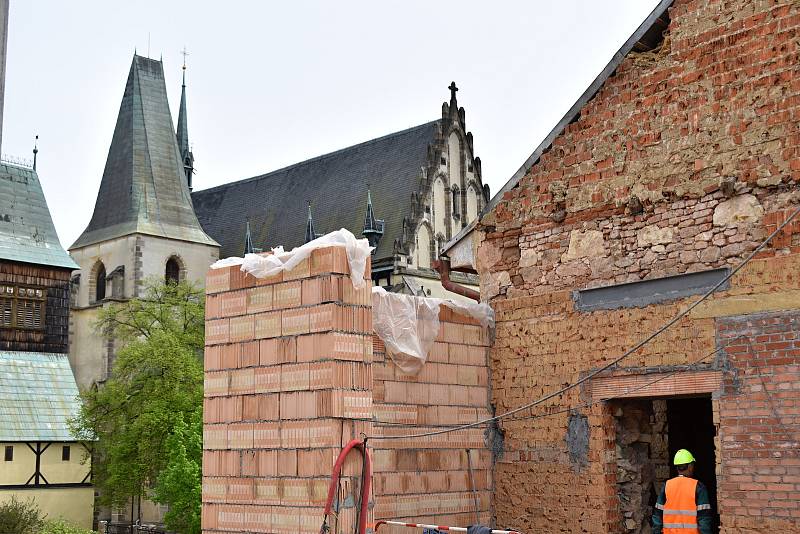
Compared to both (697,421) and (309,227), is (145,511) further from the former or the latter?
(697,421)

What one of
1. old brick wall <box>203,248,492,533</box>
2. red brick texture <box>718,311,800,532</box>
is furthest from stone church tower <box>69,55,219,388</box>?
red brick texture <box>718,311,800,532</box>

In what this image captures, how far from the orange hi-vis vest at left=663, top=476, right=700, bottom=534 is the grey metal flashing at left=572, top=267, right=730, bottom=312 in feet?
6.08

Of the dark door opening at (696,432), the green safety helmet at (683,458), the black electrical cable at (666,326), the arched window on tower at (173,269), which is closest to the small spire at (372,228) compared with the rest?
the arched window on tower at (173,269)

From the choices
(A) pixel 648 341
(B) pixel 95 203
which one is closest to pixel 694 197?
(A) pixel 648 341

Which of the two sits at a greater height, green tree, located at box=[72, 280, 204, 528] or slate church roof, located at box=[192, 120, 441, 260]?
slate church roof, located at box=[192, 120, 441, 260]

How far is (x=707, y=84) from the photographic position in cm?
979

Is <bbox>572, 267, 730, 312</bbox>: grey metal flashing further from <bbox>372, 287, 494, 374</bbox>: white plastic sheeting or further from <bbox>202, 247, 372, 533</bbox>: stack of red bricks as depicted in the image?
<bbox>202, 247, 372, 533</bbox>: stack of red bricks

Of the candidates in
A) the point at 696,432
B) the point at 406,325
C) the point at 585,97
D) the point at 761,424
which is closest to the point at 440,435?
the point at 406,325

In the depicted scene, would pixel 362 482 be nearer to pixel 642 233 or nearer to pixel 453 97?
pixel 642 233

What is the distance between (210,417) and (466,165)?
3232 centimetres

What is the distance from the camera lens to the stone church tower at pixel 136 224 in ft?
146

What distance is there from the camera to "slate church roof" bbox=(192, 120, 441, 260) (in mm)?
42250

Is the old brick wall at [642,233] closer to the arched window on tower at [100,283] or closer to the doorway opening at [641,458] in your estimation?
the doorway opening at [641,458]

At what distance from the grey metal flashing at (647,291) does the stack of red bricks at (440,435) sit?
4.41 ft
